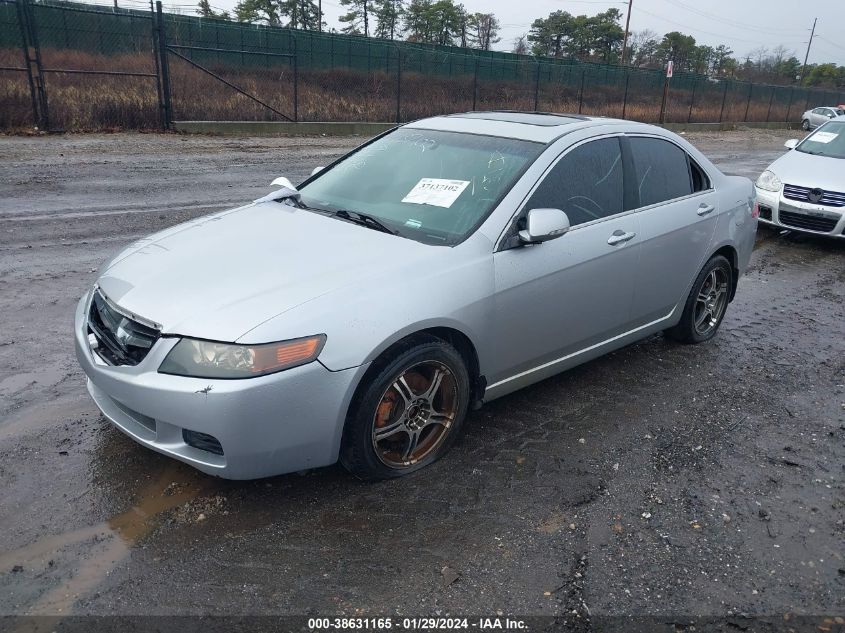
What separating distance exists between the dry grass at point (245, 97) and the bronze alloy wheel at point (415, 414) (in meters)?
16.1

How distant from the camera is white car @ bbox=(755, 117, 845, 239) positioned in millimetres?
8625

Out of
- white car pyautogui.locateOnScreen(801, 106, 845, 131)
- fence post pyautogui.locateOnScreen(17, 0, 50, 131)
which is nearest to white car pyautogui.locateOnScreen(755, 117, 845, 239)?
fence post pyautogui.locateOnScreen(17, 0, 50, 131)

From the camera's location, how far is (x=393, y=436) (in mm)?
3350

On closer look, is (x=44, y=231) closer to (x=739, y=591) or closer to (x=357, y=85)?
(x=739, y=591)

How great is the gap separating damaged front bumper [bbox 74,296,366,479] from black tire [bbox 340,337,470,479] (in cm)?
12

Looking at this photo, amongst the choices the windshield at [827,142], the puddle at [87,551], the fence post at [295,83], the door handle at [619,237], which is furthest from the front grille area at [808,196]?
the fence post at [295,83]

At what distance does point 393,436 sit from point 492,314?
2.66 feet

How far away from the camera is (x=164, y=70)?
17.3 m

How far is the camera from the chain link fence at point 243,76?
1639cm

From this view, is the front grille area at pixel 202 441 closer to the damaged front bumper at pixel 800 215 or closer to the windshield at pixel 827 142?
the damaged front bumper at pixel 800 215

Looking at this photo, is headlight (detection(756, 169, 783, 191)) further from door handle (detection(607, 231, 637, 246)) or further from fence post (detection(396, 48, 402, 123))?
fence post (detection(396, 48, 402, 123))

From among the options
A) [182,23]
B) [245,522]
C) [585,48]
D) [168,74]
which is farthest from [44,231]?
[585,48]

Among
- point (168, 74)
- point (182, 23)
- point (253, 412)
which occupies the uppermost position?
point (182, 23)

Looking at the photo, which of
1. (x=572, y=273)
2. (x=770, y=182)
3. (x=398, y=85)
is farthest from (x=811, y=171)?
(x=398, y=85)
